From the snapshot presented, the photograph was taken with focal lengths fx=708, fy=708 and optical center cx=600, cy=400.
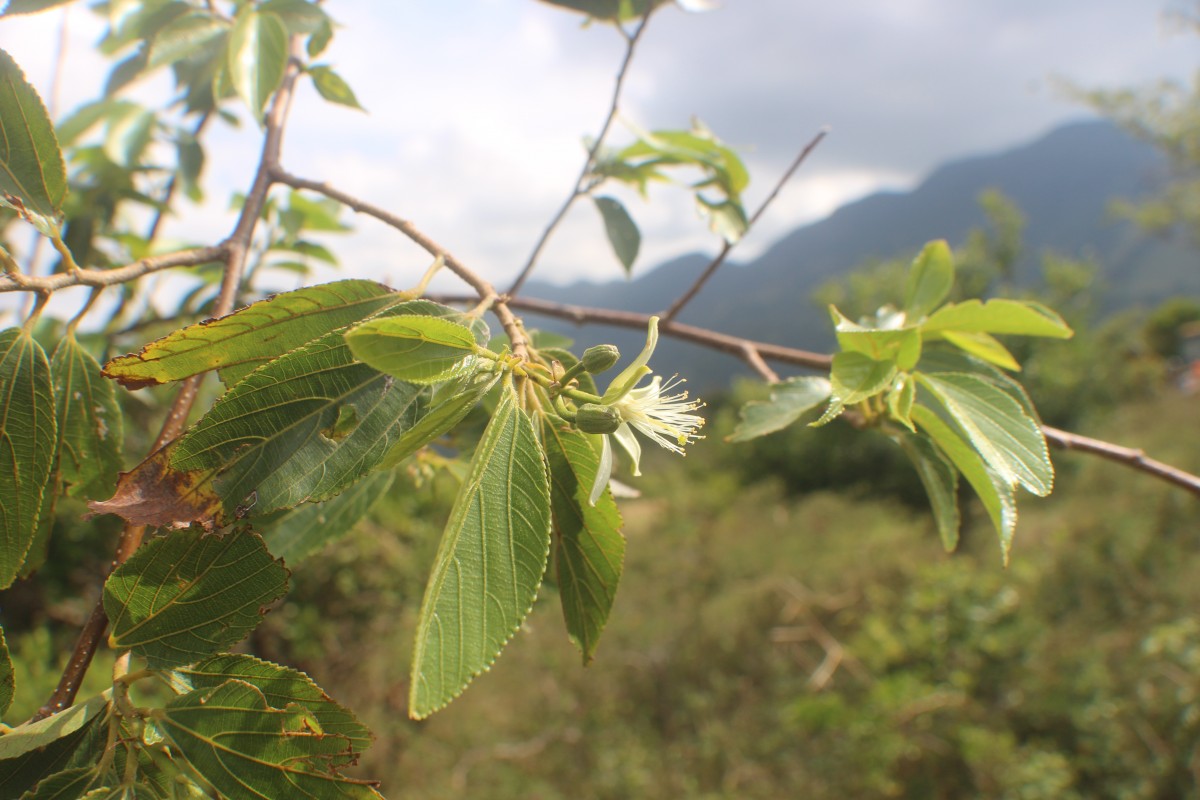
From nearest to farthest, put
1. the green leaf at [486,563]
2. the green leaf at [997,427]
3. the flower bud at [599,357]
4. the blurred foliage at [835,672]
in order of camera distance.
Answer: the green leaf at [486,563], the flower bud at [599,357], the green leaf at [997,427], the blurred foliage at [835,672]

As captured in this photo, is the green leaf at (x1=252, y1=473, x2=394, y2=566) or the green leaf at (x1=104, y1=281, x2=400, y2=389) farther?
the green leaf at (x1=252, y1=473, x2=394, y2=566)

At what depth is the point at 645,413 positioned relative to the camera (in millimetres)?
509

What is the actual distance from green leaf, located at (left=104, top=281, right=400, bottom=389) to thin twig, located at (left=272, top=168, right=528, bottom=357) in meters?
0.06

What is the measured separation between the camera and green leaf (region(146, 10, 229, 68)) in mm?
846

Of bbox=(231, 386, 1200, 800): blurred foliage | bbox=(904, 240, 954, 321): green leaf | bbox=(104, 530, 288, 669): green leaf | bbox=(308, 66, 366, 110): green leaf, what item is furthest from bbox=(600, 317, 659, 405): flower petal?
bbox=(231, 386, 1200, 800): blurred foliage

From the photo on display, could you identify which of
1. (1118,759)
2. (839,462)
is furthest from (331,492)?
(839,462)

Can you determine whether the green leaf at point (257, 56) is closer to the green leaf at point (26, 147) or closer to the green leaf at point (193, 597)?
the green leaf at point (26, 147)

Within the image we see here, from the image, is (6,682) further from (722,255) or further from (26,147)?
(722,255)

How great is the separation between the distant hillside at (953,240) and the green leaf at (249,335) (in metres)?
0.91

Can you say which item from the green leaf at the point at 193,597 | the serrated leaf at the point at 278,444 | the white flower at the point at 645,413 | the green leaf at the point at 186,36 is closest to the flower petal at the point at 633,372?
the white flower at the point at 645,413

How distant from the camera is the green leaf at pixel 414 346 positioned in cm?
37

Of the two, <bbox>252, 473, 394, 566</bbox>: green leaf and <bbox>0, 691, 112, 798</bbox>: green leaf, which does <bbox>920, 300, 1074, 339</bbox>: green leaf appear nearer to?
<bbox>252, 473, 394, 566</bbox>: green leaf

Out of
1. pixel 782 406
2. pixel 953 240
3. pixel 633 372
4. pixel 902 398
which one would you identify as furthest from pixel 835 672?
pixel 953 240

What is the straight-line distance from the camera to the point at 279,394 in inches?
16.3
